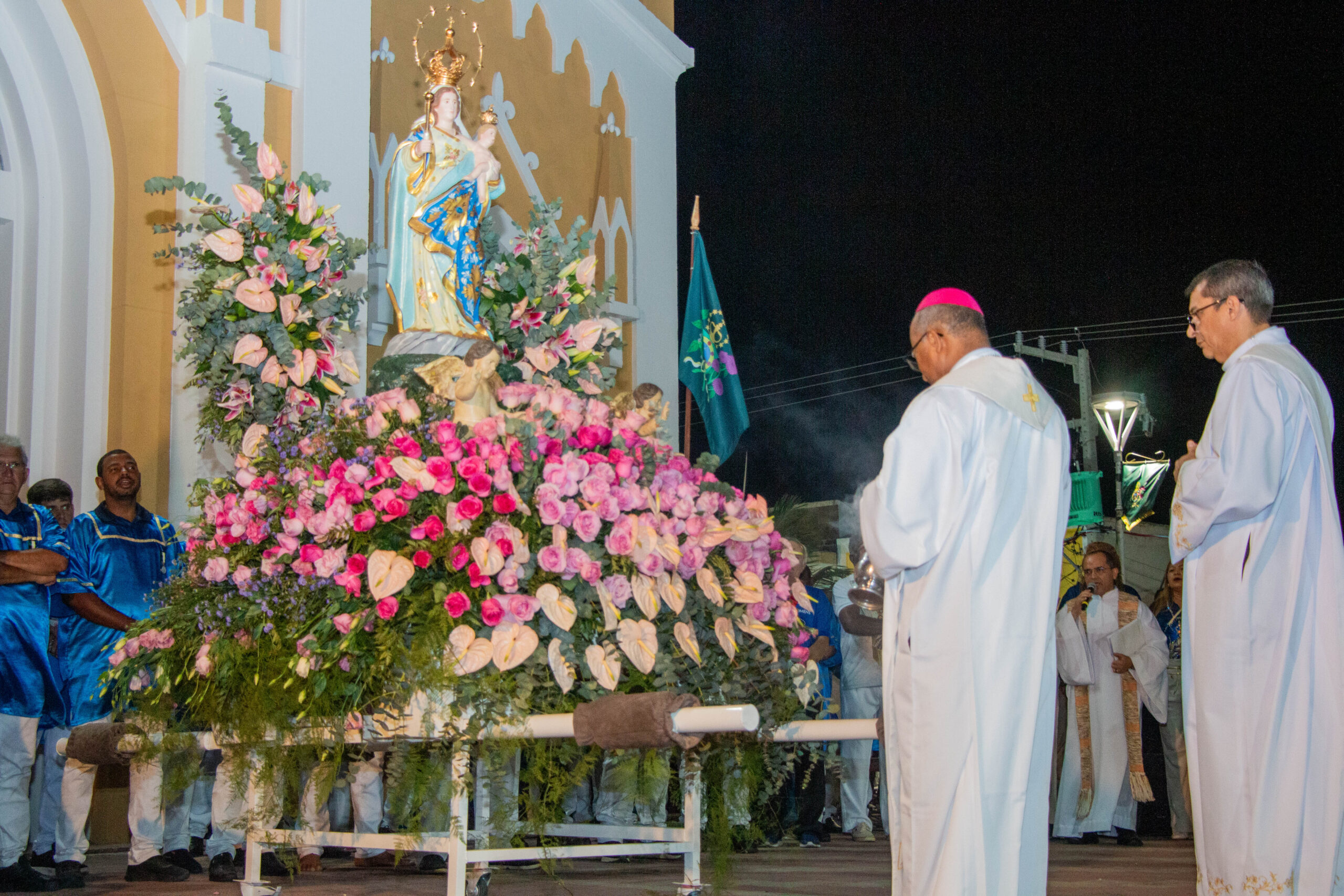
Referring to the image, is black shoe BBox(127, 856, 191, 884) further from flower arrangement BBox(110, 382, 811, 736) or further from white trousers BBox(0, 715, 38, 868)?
flower arrangement BBox(110, 382, 811, 736)

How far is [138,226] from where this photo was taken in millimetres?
7156

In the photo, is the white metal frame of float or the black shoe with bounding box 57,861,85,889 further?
the black shoe with bounding box 57,861,85,889

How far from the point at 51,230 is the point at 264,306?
9.54 ft

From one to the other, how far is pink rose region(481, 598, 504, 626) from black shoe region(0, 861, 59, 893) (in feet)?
8.63

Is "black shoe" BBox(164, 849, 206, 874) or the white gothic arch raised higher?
the white gothic arch

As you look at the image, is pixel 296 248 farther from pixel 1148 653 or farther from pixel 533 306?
pixel 1148 653

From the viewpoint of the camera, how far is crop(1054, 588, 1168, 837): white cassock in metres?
7.74

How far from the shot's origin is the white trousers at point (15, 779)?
5098 millimetres

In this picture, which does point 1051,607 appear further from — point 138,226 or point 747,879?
point 138,226

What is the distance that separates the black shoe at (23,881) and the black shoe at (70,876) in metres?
0.03

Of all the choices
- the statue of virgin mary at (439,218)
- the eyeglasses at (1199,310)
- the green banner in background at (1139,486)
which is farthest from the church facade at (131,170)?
the green banner in background at (1139,486)

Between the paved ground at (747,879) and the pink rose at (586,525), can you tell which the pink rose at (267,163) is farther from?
the paved ground at (747,879)

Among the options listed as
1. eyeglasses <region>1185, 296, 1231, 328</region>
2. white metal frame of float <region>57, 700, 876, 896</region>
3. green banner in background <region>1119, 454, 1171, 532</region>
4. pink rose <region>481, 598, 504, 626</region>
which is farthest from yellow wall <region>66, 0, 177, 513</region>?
green banner in background <region>1119, 454, 1171, 532</region>

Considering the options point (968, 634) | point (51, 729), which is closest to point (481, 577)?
point (968, 634)
